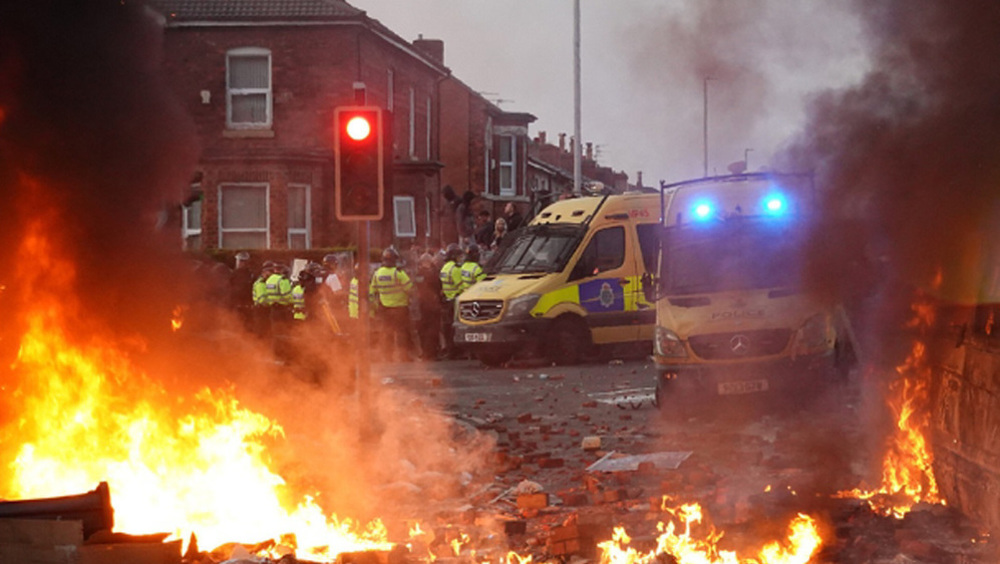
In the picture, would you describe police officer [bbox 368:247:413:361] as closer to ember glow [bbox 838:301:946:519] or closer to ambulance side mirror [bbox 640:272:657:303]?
ambulance side mirror [bbox 640:272:657:303]

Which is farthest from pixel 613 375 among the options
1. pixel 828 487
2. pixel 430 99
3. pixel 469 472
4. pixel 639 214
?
pixel 430 99

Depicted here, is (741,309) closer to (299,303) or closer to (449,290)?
(449,290)

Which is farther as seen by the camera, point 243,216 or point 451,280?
point 243,216

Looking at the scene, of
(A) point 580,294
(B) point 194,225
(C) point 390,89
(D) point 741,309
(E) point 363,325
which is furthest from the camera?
(C) point 390,89

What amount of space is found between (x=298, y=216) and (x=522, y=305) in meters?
13.6

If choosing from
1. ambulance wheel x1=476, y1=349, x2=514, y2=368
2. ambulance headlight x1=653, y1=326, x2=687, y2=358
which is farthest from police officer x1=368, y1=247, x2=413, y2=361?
ambulance headlight x1=653, y1=326, x2=687, y2=358

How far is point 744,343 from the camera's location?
11359 mm

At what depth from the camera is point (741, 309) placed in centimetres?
1147

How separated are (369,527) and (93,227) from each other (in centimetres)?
271

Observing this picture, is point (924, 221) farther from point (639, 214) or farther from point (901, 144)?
point (639, 214)

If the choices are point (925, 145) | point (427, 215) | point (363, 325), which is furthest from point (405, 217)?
point (925, 145)

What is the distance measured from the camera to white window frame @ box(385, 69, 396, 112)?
106 ft

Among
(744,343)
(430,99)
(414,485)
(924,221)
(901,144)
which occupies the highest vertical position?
(430,99)

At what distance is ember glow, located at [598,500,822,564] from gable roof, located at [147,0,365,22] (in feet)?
79.4
